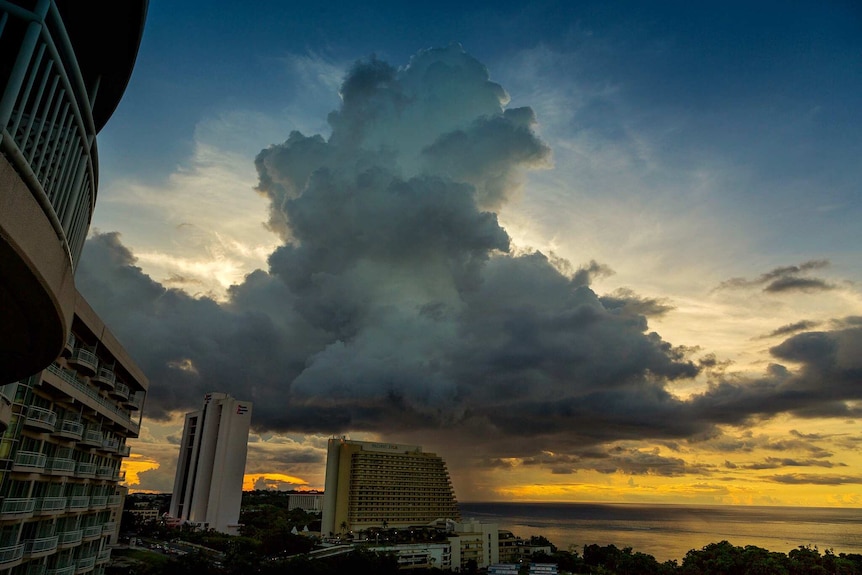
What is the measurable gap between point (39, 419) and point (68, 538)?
875 cm

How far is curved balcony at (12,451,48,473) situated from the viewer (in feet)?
70.4

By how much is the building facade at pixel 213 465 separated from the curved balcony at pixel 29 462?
120 meters

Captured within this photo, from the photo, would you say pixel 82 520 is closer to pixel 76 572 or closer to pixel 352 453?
pixel 76 572

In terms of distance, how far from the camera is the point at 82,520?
31297 millimetres

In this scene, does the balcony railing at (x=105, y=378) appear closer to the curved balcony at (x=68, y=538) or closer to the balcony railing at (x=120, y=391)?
the balcony railing at (x=120, y=391)

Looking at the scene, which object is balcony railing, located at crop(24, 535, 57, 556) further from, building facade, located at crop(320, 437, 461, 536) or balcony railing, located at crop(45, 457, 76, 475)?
building facade, located at crop(320, 437, 461, 536)

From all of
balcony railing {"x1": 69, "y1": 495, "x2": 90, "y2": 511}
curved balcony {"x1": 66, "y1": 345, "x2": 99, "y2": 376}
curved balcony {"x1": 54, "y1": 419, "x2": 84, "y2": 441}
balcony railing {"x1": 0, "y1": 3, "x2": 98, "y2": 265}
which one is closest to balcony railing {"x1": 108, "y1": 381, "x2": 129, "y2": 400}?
curved balcony {"x1": 66, "y1": 345, "x2": 99, "y2": 376}

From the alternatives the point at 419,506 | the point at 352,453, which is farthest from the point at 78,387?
the point at 419,506

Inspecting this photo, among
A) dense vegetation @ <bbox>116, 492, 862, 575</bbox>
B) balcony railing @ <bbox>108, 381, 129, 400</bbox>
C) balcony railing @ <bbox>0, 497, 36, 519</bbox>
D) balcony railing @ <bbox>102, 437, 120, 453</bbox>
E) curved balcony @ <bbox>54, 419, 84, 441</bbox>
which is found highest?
balcony railing @ <bbox>108, 381, 129, 400</bbox>

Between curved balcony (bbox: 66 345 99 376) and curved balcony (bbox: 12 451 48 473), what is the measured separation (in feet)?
16.7

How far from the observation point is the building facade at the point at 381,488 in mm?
132375

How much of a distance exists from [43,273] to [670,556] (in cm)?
17275

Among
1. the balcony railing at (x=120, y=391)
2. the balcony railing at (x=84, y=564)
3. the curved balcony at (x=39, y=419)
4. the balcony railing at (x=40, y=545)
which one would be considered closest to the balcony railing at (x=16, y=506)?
the balcony railing at (x=40, y=545)

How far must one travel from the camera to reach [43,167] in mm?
7402
